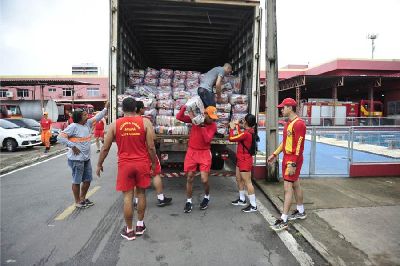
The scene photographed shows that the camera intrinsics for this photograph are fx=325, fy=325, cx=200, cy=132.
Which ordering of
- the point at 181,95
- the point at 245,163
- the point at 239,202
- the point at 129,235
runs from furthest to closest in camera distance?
the point at 181,95, the point at 239,202, the point at 245,163, the point at 129,235

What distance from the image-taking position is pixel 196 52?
11609mm

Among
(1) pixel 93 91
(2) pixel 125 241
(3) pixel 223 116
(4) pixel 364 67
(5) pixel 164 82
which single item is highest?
(4) pixel 364 67

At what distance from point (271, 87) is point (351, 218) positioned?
368 cm

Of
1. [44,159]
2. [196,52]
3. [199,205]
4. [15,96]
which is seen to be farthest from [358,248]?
[15,96]

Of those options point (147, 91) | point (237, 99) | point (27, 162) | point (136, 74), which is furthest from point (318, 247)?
point (27, 162)

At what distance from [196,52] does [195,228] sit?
26.0ft

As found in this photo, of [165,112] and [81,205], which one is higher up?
[165,112]

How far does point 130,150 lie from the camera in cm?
445

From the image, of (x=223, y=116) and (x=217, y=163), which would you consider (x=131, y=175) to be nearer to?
(x=223, y=116)

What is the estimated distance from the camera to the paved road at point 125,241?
13.0ft

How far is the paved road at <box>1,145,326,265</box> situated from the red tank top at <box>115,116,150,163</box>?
1.18 m

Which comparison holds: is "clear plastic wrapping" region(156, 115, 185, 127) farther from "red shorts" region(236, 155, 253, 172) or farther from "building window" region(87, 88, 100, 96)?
"building window" region(87, 88, 100, 96)

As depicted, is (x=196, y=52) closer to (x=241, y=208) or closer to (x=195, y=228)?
(x=241, y=208)

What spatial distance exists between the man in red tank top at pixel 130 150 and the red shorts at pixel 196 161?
120 cm
